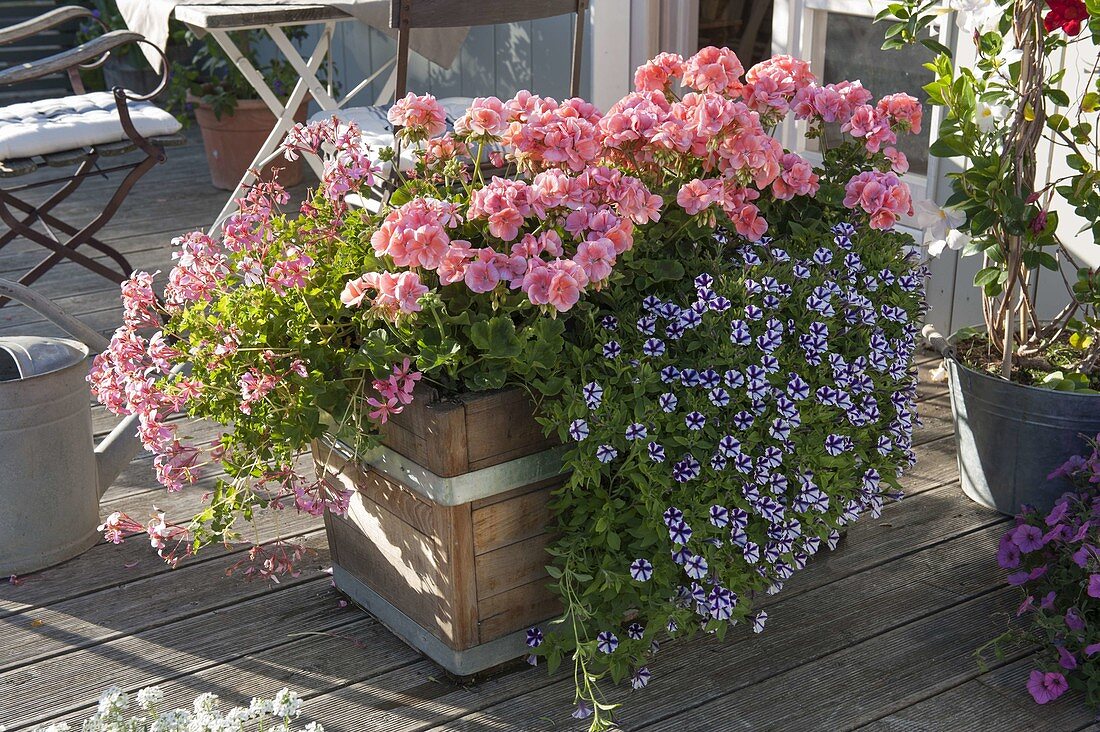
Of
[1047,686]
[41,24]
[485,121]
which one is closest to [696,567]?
[1047,686]

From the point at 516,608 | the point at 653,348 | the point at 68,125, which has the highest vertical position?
the point at 68,125

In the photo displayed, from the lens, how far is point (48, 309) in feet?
7.25

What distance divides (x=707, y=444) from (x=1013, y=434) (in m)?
0.91

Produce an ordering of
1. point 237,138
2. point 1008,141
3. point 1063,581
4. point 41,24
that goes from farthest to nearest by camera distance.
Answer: point 237,138
point 41,24
point 1008,141
point 1063,581

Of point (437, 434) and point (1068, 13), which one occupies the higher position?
point (1068, 13)

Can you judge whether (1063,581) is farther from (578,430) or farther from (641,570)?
(578,430)

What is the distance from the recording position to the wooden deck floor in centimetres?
186

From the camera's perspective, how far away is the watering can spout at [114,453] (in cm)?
240

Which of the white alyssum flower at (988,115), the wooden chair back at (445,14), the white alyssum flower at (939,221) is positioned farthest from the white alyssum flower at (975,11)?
the wooden chair back at (445,14)

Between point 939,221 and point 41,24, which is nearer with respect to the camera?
point 939,221

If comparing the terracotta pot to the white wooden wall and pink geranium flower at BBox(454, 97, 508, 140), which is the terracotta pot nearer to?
the white wooden wall

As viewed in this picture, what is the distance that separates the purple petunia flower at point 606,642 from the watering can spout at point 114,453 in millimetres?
1147

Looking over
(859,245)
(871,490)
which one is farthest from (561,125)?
(871,490)

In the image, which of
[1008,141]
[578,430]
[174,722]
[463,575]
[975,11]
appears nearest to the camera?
[174,722]
